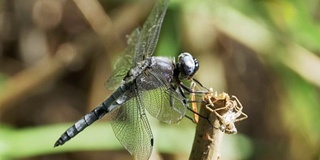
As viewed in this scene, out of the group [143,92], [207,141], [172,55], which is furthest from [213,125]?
[172,55]

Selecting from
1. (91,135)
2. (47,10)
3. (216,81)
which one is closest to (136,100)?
(91,135)

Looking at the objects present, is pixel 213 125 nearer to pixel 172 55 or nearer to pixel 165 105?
pixel 165 105

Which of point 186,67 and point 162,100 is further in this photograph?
point 186,67

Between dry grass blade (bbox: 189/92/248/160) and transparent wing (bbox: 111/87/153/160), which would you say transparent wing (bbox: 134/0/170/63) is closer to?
transparent wing (bbox: 111/87/153/160)

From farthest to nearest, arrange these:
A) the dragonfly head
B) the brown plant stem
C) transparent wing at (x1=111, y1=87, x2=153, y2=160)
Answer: the dragonfly head → transparent wing at (x1=111, y1=87, x2=153, y2=160) → the brown plant stem

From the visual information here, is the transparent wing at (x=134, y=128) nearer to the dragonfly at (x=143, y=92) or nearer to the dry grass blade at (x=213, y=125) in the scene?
the dragonfly at (x=143, y=92)

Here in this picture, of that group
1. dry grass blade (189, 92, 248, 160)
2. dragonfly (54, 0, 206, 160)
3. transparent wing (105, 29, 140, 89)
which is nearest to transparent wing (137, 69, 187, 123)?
dragonfly (54, 0, 206, 160)
